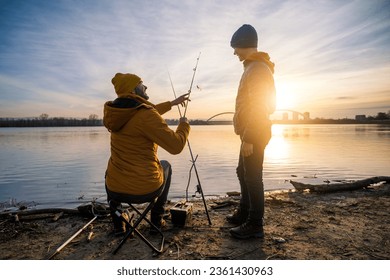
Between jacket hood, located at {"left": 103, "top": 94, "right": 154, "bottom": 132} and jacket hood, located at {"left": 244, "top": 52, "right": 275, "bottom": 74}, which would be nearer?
jacket hood, located at {"left": 103, "top": 94, "right": 154, "bottom": 132}

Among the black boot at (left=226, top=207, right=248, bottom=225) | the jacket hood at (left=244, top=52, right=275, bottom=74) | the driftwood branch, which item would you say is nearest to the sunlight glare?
the driftwood branch

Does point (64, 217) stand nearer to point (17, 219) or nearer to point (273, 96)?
point (17, 219)

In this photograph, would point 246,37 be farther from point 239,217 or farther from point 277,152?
point 277,152

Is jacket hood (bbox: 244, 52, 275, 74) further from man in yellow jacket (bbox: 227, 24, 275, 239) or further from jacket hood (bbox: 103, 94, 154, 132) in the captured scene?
jacket hood (bbox: 103, 94, 154, 132)

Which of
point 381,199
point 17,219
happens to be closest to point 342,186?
point 381,199

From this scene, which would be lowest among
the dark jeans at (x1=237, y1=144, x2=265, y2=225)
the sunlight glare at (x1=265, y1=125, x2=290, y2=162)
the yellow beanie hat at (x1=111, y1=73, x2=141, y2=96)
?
the sunlight glare at (x1=265, y1=125, x2=290, y2=162)

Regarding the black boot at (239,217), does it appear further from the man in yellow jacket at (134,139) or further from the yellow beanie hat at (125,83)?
the yellow beanie hat at (125,83)

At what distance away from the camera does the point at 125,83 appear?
2.55 m

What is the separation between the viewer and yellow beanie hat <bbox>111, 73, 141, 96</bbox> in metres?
2.55

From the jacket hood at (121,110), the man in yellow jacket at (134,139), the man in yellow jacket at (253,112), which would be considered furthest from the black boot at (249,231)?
the jacket hood at (121,110)

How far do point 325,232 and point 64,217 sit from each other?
3645 mm

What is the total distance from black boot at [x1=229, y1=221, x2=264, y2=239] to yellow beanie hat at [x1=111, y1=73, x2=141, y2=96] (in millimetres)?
1977

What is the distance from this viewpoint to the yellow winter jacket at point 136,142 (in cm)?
245

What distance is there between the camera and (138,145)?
2551mm
